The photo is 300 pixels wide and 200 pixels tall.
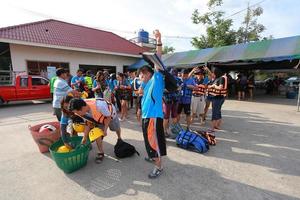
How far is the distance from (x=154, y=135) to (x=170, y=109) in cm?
199

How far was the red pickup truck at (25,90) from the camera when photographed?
976 cm

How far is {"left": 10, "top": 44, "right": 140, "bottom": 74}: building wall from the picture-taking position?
11805mm

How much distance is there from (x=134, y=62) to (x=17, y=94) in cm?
1099

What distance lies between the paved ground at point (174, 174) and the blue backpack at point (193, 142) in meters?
0.15

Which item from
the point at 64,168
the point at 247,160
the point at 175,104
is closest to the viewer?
the point at 64,168

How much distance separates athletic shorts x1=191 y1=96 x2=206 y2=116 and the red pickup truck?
9.09 m

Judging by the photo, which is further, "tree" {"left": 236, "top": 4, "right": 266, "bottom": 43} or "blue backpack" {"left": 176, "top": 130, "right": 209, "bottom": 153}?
"tree" {"left": 236, "top": 4, "right": 266, "bottom": 43}

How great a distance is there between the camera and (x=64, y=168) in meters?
3.05

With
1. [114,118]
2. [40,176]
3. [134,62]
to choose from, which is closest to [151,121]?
[114,118]

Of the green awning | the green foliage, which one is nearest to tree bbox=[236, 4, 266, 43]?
the green foliage

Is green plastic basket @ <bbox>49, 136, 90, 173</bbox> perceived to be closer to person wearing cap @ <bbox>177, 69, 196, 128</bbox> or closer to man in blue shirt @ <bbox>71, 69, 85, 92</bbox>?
person wearing cap @ <bbox>177, 69, 196, 128</bbox>

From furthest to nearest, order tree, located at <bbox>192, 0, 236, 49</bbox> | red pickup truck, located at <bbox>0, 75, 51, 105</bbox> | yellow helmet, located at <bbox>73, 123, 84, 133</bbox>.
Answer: tree, located at <bbox>192, 0, 236, 49</bbox>, red pickup truck, located at <bbox>0, 75, 51, 105</bbox>, yellow helmet, located at <bbox>73, 123, 84, 133</bbox>

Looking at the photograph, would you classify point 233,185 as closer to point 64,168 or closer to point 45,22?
point 64,168

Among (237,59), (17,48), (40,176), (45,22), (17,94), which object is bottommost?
(40,176)
